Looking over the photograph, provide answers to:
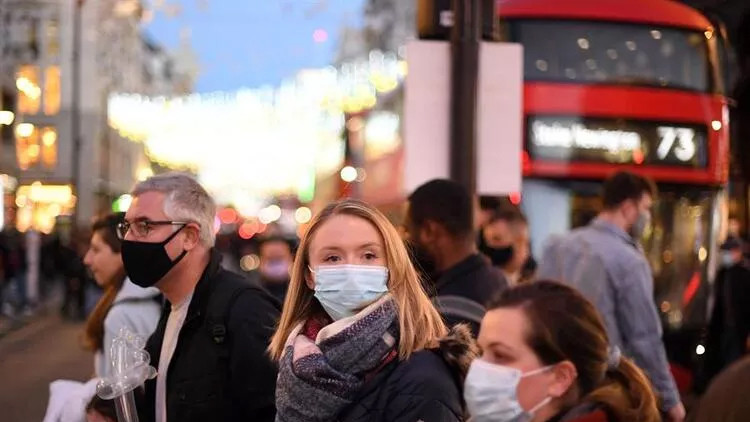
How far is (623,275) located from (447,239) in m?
1.19

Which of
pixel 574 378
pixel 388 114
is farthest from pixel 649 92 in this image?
pixel 574 378

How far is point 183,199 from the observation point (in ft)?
13.4

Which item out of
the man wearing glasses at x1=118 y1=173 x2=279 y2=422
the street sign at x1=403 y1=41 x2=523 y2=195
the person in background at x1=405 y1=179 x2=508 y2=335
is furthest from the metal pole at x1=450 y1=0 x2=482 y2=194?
the man wearing glasses at x1=118 y1=173 x2=279 y2=422

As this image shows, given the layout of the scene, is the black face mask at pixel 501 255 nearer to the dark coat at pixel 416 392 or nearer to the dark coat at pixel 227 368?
the dark coat at pixel 227 368

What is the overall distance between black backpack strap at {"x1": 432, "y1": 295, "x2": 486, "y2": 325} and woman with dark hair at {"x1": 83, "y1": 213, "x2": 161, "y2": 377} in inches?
52.3

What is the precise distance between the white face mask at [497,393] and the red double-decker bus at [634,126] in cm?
872

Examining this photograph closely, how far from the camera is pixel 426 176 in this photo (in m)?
6.00

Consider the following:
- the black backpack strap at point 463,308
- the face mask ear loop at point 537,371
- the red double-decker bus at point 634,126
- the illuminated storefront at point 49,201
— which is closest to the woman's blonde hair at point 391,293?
the face mask ear loop at point 537,371

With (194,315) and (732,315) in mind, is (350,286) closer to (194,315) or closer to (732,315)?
(194,315)

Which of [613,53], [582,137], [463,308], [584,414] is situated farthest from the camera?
[613,53]

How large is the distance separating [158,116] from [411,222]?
5203 cm

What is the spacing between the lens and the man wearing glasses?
3.67 m

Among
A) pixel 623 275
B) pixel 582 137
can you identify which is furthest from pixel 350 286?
pixel 582 137

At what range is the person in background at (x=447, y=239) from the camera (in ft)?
15.8
